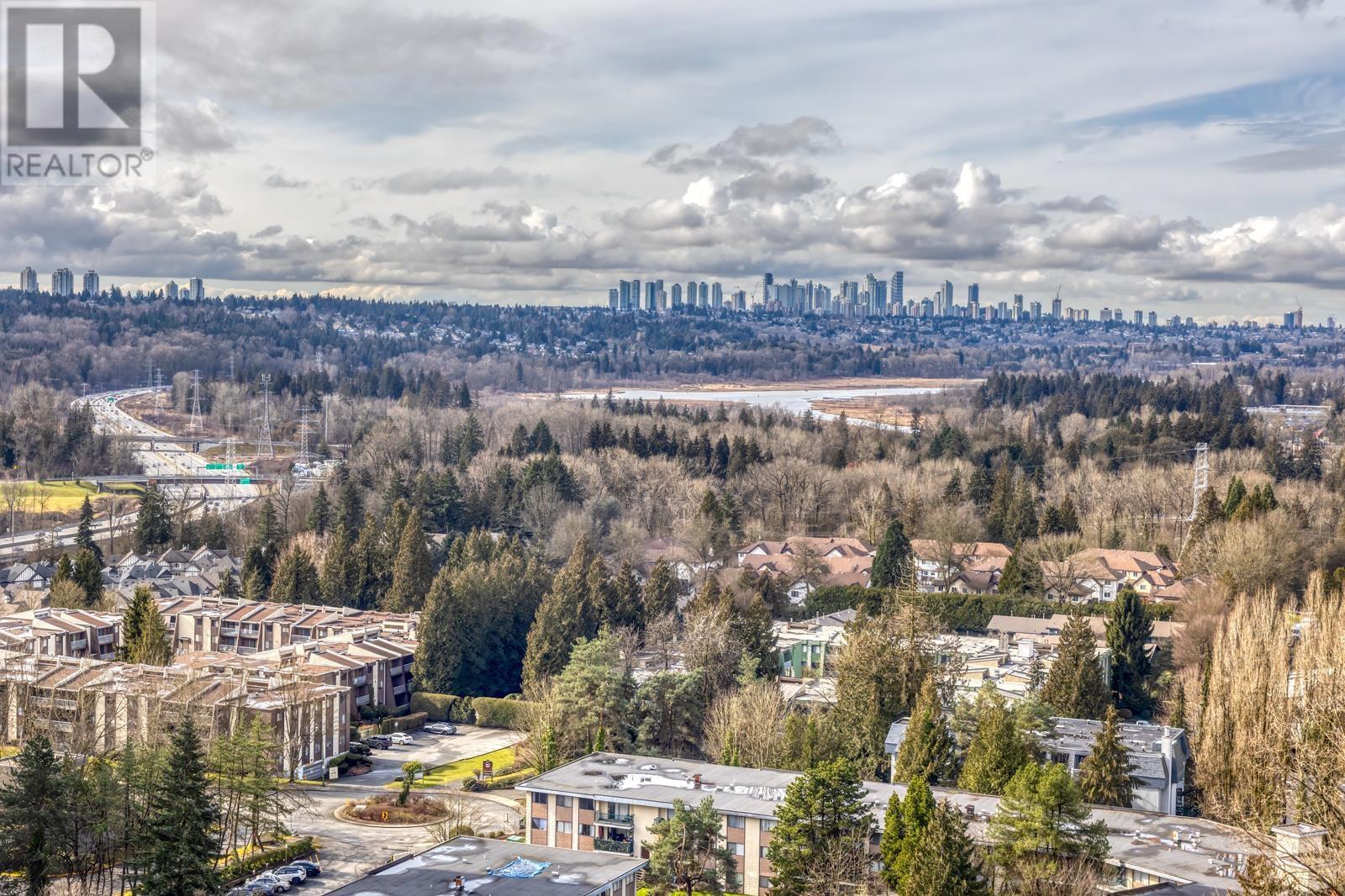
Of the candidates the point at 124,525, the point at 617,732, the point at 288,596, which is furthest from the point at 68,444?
the point at 617,732

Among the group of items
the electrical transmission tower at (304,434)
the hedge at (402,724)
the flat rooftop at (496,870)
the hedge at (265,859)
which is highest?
the electrical transmission tower at (304,434)

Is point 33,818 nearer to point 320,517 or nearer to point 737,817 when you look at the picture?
point 737,817

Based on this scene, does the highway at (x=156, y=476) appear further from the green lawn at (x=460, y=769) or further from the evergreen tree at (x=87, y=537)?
the green lawn at (x=460, y=769)

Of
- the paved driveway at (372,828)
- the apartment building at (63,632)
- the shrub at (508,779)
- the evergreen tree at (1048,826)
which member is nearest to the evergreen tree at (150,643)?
the apartment building at (63,632)

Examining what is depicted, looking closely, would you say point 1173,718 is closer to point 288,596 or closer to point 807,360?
point 288,596

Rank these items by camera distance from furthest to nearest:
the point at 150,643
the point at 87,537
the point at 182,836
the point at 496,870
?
the point at 87,537 → the point at 150,643 → the point at 496,870 → the point at 182,836

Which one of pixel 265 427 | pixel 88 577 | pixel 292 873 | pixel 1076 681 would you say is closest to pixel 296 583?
pixel 88 577
